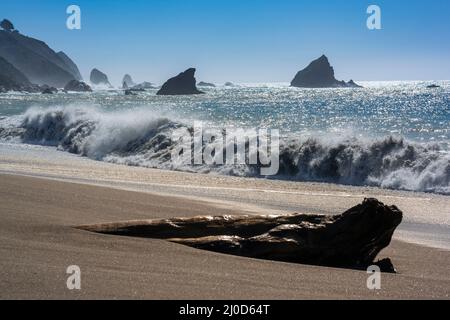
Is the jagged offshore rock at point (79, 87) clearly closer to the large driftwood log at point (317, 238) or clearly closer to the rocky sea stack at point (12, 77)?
the rocky sea stack at point (12, 77)

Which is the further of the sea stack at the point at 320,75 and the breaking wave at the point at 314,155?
the sea stack at the point at 320,75

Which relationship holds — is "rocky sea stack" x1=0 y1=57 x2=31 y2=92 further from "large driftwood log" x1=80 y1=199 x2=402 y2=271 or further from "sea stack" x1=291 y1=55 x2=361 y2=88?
"large driftwood log" x1=80 y1=199 x2=402 y2=271

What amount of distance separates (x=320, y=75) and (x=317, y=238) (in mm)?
177759

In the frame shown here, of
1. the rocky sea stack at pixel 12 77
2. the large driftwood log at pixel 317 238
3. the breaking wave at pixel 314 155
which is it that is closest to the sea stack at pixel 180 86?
the rocky sea stack at pixel 12 77

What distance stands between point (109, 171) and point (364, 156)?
8043 mm

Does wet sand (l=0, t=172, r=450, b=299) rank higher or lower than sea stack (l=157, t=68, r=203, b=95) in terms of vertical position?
lower

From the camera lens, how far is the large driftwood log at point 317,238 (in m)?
5.71

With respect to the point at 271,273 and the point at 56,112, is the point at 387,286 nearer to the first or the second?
the point at 271,273

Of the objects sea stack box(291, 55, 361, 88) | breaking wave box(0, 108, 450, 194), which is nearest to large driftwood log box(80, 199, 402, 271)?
breaking wave box(0, 108, 450, 194)

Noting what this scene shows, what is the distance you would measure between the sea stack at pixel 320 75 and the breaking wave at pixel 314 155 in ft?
514

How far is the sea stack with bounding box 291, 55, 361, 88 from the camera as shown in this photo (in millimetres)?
178250

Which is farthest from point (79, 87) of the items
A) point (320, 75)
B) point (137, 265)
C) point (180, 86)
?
point (137, 265)

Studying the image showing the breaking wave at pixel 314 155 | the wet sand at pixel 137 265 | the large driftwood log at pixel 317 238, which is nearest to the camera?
the wet sand at pixel 137 265

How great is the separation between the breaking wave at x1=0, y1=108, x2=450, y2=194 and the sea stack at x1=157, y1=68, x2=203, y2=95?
303ft
